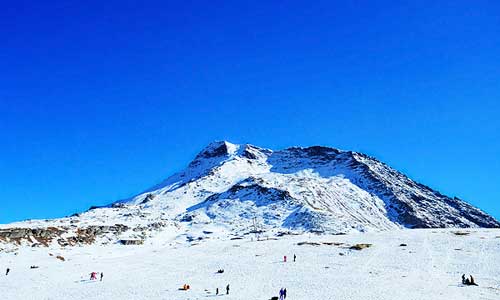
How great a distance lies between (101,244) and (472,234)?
315 ft

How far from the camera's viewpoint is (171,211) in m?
192

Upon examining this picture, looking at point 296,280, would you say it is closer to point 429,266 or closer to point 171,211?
point 429,266

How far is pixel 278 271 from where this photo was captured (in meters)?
72.2

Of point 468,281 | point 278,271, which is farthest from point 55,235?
point 468,281

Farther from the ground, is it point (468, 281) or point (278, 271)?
point (278, 271)

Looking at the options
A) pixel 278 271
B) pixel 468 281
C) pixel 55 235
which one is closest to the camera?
pixel 468 281

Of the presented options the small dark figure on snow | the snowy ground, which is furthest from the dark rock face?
the small dark figure on snow

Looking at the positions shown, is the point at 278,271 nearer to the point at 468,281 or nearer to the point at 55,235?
the point at 468,281

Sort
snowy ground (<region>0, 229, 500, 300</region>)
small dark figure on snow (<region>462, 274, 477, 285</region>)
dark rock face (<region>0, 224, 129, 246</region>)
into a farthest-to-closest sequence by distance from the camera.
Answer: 1. dark rock face (<region>0, 224, 129, 246</region>)
2. small dark figure on snow (<region>462, 274, 477, 285</region>)
3. snowy ground (<region>0, 229, 500, 300</region>)

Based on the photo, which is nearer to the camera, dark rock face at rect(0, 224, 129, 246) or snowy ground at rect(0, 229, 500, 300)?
snowy ground at rect(0, 229, 500, 300)

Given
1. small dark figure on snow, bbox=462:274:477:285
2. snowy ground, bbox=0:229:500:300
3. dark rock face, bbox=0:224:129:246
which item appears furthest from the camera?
dark rock face, bbox=0:224:129:246

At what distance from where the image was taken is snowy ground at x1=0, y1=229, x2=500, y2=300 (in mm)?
56188

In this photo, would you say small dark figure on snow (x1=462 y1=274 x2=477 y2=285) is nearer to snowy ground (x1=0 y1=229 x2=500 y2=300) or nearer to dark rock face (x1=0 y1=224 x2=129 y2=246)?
snowy ground (x1=0 y1=229 x2=500 y2=300)

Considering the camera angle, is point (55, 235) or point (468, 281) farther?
point (55, 235)
